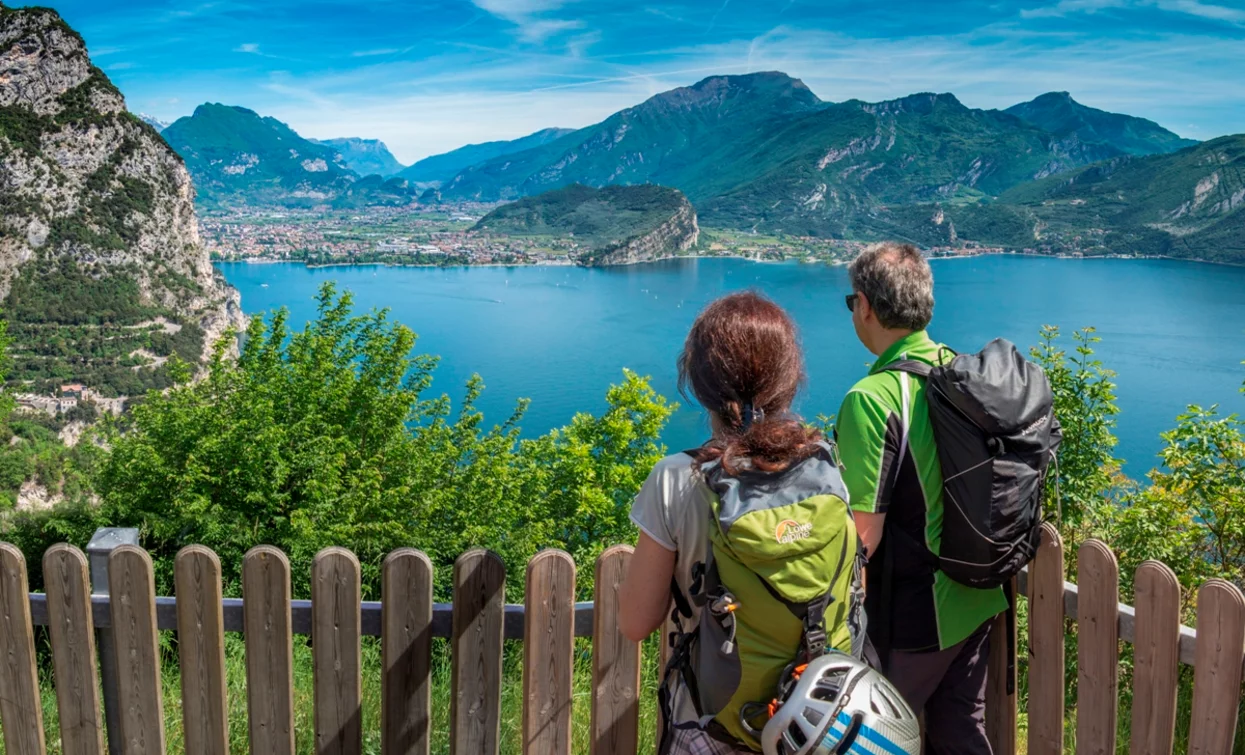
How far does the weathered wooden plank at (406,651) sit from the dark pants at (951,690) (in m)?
0.94

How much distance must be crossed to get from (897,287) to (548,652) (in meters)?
1.03

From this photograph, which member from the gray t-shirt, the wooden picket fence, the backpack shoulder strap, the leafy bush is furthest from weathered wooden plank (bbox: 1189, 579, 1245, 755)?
the leafy bush

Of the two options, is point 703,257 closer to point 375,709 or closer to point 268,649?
point 375,709

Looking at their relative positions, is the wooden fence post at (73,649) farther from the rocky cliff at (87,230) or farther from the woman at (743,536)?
the rocky cliff at (87,230)

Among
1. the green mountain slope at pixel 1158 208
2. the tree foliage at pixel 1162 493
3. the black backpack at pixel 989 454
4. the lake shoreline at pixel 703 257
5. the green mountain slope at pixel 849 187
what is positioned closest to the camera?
the black backpack at pixel 989 454

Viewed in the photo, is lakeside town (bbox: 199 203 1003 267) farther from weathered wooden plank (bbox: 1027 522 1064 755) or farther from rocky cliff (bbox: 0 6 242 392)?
weathered wooden plank (bbox: 1027 522 1064 755)

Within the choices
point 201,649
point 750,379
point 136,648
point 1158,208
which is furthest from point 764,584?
point 1158,208

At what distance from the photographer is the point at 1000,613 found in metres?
1.90

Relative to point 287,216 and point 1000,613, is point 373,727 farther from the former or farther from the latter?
point 287,216

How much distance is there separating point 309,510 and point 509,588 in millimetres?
1425

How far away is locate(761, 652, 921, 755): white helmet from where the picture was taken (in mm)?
1303

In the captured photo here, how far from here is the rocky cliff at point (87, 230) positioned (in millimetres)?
58812

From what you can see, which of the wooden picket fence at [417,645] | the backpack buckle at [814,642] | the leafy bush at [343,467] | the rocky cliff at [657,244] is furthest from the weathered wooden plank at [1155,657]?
the rocky cliff at [657,244]

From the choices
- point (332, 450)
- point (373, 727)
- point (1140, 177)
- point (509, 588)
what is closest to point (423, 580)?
point (373, 727)
